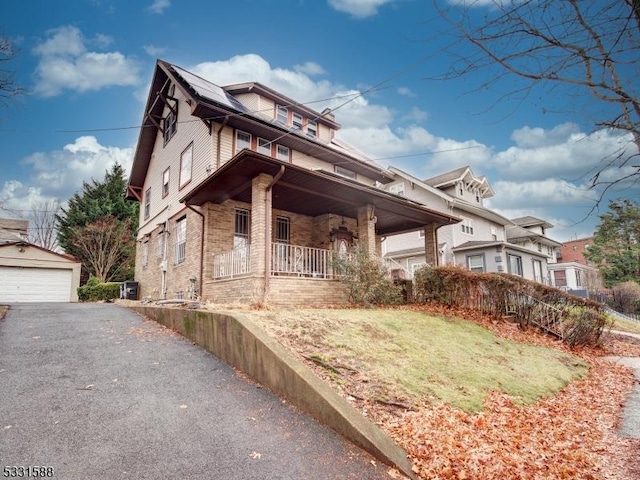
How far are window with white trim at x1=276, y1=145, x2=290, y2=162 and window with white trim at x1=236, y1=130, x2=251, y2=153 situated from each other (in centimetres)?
137

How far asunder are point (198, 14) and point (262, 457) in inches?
476

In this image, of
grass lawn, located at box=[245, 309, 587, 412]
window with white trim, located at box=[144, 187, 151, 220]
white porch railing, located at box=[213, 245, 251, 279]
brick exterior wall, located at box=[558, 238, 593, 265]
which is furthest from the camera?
brick exterior wall, located at box=[558, 238, 593, 265]

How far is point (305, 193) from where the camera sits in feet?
36.9

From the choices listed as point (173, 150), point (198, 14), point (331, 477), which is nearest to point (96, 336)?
point (331, 477)

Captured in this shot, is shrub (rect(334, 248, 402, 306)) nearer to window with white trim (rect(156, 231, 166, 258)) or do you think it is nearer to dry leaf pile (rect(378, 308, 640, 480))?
dry leaf pile (rect(378, 308, 640, 480))

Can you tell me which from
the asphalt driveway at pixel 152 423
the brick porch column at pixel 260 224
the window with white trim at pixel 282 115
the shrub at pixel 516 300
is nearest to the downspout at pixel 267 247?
the brick porch column at pixel 260 224

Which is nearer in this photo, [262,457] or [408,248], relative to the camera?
[262,457]

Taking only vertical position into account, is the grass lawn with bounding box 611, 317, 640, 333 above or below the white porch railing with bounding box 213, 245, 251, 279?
below

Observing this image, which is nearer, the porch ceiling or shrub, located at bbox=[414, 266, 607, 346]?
the porch ceiling

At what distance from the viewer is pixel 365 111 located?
31.9 ft

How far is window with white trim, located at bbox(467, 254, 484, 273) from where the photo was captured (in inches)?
882

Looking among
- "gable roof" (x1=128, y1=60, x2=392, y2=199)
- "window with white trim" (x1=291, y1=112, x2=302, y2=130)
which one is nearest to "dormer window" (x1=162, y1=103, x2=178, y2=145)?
"gable roof" (x1=128, y1=60, x2=392, y2=199)

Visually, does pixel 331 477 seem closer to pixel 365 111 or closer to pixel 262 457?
pixel 262 457

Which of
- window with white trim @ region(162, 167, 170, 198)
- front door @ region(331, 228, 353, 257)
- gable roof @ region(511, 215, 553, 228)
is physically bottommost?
front door @ region(331, 228, 353, 257)
